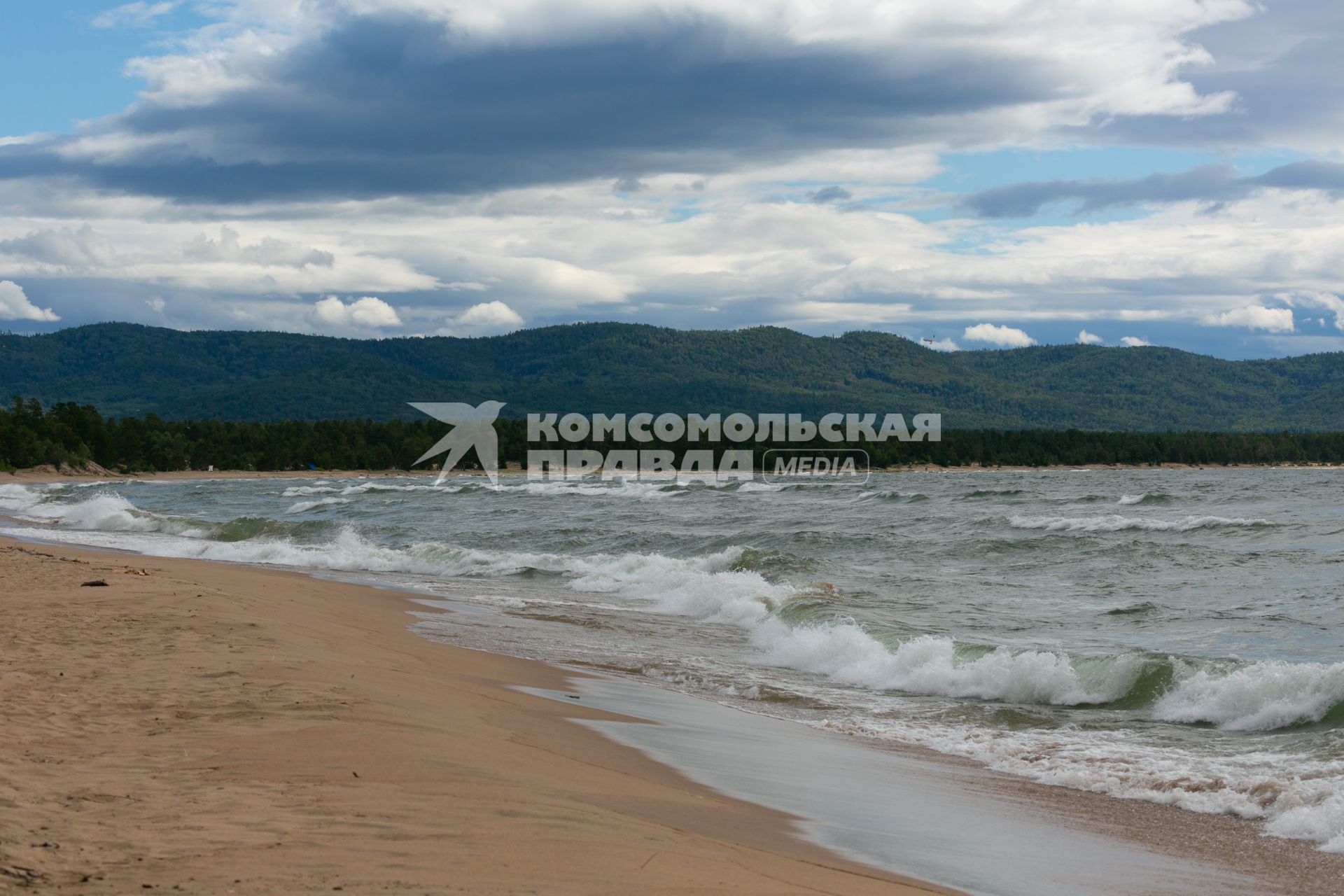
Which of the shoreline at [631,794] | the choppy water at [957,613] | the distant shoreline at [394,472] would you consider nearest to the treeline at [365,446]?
the distant shoreline at [394,472]

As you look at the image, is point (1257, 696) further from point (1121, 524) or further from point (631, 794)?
point (1121, 524)

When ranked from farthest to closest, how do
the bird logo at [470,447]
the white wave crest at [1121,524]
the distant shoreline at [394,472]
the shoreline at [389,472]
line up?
the bird logo at [470,447]
the distant shoreline at [394,472]
the shoreline at [389,472]
the white wave crest at [1121,524]

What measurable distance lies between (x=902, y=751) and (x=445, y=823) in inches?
196

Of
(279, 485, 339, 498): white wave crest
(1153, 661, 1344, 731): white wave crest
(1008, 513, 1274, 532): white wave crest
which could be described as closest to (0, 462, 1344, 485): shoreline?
(279, 485, 339, 498): white wave crest

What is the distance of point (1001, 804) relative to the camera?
707 cm

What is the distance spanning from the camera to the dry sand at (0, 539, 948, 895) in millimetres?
4113

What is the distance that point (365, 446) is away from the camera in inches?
4840

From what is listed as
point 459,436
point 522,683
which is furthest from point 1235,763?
point 459,436

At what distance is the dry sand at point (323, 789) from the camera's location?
4.11 m

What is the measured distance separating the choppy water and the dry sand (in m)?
3.42

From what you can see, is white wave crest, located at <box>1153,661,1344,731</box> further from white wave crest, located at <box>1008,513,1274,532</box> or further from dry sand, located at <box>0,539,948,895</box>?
white wave crest, located at <box>1008,513,1274,532</box>

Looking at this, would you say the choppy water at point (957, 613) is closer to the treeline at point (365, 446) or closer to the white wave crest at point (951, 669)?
the white wave crest at point (951, 669)

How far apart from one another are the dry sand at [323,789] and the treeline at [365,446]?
90.0 m

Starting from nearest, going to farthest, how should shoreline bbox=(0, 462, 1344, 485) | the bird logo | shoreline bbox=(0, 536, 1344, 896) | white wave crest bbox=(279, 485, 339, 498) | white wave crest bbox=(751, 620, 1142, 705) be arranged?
shoreline bbox=(0, 536, 1344, 896) < white wave crest bbox=(751, 620, 1142, 705) < white wave crest bbox=(279, 485, 339, 498) < shoreline bbox=(0, 462, 1344, 485) < the bird logo
